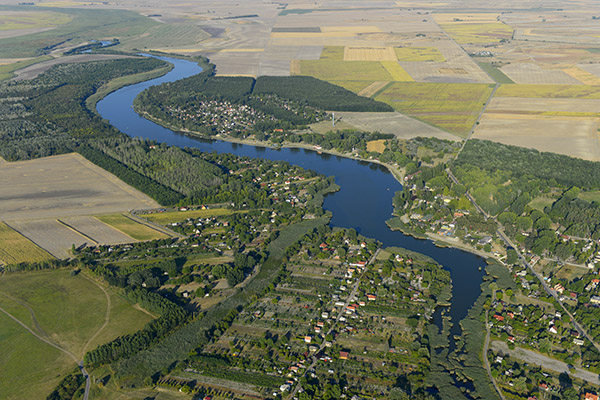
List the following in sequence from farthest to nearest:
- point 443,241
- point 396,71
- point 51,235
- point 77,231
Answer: point 396,71 < point 77,231 < point 51,235 < point 443,241

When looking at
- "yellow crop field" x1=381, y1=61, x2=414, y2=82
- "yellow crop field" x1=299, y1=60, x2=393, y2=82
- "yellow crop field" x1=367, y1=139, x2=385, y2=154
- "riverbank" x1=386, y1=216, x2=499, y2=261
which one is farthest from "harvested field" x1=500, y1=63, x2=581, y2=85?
"riverbank" x1=386, y1=216, x2=499, y2=261

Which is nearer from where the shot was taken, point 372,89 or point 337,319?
point 337,319

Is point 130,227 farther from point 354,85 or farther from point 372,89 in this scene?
point 354,85

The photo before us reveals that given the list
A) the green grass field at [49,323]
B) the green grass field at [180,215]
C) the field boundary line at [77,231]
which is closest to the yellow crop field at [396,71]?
the green grass field at [180,215]

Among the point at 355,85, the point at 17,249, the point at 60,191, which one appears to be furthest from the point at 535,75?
the point at 17,249

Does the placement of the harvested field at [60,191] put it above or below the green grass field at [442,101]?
below

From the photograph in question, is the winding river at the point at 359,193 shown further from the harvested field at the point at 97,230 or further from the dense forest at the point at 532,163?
the harvested field at the point at 97,230

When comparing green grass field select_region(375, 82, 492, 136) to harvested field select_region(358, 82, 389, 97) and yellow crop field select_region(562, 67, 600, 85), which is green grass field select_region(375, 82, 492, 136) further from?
yellow crop field select_region(562, 67, 600, 85)

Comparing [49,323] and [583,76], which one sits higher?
[583,76]
